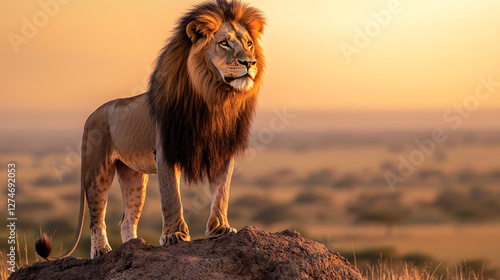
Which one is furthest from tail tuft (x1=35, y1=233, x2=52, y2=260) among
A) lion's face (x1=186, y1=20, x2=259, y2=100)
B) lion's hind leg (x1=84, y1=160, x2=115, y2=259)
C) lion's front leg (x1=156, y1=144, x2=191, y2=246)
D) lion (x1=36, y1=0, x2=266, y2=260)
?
lion's face (x1=186, y1=20, x2=259, y2=100)

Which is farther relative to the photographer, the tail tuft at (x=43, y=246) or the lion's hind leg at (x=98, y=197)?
the lion's hind leg at (x=98, y=197)

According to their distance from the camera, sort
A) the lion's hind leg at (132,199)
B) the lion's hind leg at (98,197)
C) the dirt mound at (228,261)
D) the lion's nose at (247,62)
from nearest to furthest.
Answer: the dirt mound at (228,261) < the lion's nose at (247,62) < the lion's hind leg at (98,197) < the lion's hind leg at (132,199)

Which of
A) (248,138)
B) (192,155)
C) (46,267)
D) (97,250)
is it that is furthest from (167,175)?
(97,250)

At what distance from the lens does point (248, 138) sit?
557 cm

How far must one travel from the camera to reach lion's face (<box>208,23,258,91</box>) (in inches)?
194

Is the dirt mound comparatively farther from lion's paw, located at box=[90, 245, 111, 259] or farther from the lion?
lion's paw, located at box=[90, 245, 111, 259]

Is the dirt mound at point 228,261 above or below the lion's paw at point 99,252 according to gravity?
above

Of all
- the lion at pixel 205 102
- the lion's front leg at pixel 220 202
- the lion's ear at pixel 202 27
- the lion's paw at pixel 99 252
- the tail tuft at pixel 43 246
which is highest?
the lion's ear at pixel 202 27

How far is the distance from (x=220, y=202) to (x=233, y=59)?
50.3 inches

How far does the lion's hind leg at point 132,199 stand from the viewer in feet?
23.4

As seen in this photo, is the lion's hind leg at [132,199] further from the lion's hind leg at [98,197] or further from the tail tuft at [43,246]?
the tail tuft at [43,246]

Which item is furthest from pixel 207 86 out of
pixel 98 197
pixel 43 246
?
pixel 98 197

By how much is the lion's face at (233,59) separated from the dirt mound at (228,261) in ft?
4.23

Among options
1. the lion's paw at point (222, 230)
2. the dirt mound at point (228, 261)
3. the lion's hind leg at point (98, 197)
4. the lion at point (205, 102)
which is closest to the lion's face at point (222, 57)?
the lion at point (205, 102)
